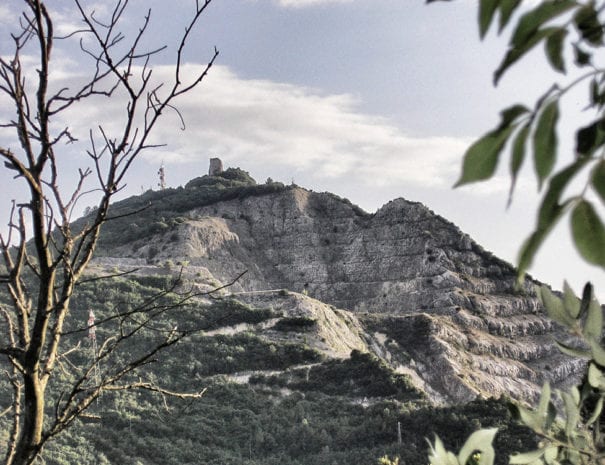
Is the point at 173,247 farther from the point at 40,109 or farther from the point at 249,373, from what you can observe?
the point at 40,109

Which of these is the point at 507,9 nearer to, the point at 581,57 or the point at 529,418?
the point at 581,57

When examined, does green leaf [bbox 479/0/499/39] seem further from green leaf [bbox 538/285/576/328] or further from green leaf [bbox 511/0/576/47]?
green leaf [bbox 538/285/576/328]

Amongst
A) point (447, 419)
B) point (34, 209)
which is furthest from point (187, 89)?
point (447, 419)

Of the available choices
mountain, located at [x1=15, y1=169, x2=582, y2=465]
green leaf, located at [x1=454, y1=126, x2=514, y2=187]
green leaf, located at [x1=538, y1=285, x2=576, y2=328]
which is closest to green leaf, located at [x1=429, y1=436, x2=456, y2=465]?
green leaf, located at [x1=538, y1=285, x2=576, y2=328]

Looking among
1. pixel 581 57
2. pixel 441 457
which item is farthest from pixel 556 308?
pixel 581 57

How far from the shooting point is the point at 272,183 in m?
58.1

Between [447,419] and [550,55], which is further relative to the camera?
[447,419]

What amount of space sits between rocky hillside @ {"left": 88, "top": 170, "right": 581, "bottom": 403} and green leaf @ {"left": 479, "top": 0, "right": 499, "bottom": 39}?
31.7 metres

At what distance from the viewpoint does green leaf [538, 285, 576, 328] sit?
107 centimetres

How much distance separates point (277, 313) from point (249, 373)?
280 inches

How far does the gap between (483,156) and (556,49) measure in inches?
5.0

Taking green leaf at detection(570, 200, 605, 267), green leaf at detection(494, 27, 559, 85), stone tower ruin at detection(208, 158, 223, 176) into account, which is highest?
stone tower ruin at detection(208, 158, 223, 176)

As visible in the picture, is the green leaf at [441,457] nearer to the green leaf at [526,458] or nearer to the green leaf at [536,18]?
the green leaf at [526,458]

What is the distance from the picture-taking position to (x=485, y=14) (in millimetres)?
582
